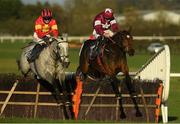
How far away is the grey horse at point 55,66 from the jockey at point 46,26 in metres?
0.48

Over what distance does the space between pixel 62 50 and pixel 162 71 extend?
7.94 feet

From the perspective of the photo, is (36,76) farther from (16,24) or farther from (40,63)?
(16,24)

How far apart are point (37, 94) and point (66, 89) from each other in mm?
689

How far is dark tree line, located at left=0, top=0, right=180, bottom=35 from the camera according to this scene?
264ft

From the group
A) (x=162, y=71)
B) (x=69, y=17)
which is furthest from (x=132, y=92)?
(x=69, y=17)

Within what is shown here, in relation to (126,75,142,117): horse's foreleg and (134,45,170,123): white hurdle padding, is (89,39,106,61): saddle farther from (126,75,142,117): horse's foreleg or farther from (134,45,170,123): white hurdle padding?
(126,75,142,117): horse's foreleg

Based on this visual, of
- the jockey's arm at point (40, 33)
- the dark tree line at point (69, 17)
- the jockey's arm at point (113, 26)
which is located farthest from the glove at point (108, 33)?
the dark tree line at point (69, 17)

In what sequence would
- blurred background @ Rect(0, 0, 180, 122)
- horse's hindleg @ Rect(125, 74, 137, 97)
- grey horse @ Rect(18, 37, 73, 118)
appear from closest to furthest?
horse's hindleg @ Rect(125, 74, 137, 97) → grey horse @ Rect(18, 37, 73, 118) → blurred background @ Rect(0, 0, 180, 122)

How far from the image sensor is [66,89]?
15.1m

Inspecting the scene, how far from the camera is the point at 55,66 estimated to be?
1505cm

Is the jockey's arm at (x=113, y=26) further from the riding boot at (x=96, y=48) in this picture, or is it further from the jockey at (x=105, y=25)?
the riding boot at (x=96, y=48)

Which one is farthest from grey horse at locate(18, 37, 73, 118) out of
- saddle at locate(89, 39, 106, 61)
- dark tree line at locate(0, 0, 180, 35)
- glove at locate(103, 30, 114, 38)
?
dark tree line at locate(0, 0, 180, 35)

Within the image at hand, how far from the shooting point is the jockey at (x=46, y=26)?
15.7m

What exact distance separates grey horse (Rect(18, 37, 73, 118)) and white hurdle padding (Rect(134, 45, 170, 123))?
2156 mm
